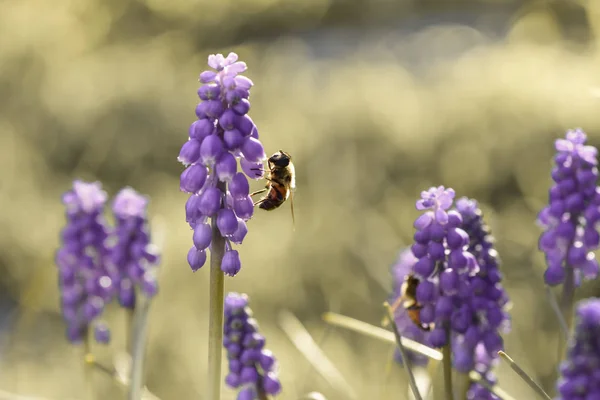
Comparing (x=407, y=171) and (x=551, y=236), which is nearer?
(x=551, y=236)

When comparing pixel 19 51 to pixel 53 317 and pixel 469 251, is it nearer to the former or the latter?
pixel 53 317

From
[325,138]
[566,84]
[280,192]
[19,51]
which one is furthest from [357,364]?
[19,51]

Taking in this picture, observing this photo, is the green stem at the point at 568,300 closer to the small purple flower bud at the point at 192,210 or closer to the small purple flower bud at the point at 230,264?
the small purple flower bud at the point at 230,264

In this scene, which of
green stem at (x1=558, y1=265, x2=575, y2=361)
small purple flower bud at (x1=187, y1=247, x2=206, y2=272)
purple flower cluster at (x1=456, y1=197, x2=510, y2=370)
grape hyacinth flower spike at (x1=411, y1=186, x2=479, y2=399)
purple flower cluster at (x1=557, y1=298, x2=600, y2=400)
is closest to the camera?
purple flower cluster at (x1=557, y1=298, x2=600, y2=400)

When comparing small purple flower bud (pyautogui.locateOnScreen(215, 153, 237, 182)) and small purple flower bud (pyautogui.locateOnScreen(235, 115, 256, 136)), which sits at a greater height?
small purple flower bud (pyautogui.locateOnScreen(235, 115, 256, 136))

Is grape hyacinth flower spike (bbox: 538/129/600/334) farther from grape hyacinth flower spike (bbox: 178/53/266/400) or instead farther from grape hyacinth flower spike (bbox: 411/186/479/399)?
grape hyacinth flower spike (bbox: 178/53/266/400)

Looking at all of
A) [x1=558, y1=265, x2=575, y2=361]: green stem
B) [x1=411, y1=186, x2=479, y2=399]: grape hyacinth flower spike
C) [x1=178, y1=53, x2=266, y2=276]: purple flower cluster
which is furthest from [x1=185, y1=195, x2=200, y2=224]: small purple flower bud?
[x1=558, y1=265, x2=575, y2=361]: green stem

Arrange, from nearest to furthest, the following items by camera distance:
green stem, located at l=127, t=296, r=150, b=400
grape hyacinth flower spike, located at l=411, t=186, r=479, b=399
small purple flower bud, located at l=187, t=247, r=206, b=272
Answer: small purple flower bud, located at l=187, t=247, r=206, b=272 < grape hyacinth flower spike, located at l=411, t=186, r=479, b=399 < green stem, located at l=127, t=296, r=150, b=400
